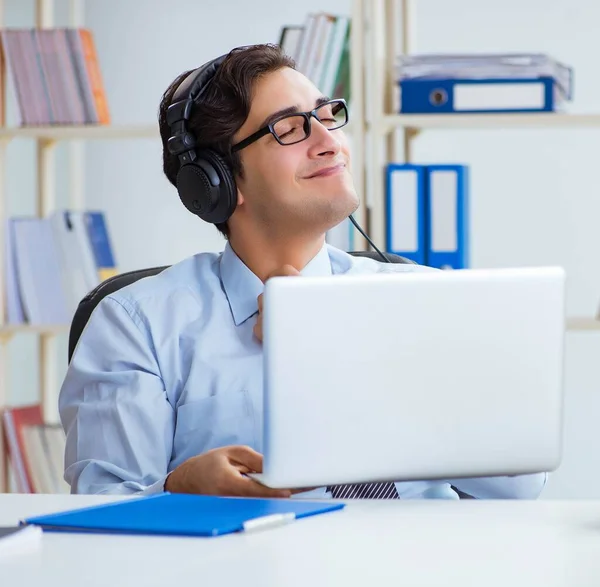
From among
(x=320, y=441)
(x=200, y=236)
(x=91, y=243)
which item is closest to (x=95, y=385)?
(x=320, y=441)

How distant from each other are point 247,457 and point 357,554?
13.0 inches

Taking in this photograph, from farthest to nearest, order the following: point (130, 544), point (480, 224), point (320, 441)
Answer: point (480, 224)
point (320, 441)
point (130, 544)

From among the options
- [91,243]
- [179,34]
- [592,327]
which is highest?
[179,34]

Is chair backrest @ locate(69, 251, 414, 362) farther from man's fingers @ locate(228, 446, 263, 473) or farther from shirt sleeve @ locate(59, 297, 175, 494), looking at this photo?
man's fingers @ locate(228, 446, 263, 473)

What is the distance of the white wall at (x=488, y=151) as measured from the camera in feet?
10.7

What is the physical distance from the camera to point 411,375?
3.54 ft

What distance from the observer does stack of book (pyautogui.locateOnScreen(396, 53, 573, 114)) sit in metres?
2.55

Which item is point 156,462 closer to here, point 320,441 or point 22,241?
point 320,441

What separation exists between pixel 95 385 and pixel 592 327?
1475mm

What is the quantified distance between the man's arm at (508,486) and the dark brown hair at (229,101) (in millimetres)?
666

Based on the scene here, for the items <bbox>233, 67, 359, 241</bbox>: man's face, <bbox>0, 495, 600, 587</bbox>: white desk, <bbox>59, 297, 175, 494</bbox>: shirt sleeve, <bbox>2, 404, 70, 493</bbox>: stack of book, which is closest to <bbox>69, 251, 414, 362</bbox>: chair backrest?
<bbox>59, 297, 175, 494</bbox>: shirt sleeve

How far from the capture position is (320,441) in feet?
3.49

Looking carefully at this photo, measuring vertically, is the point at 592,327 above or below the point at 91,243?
below

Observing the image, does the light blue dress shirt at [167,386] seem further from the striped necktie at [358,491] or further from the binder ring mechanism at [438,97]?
the binder ring mechanism at [438,97]
